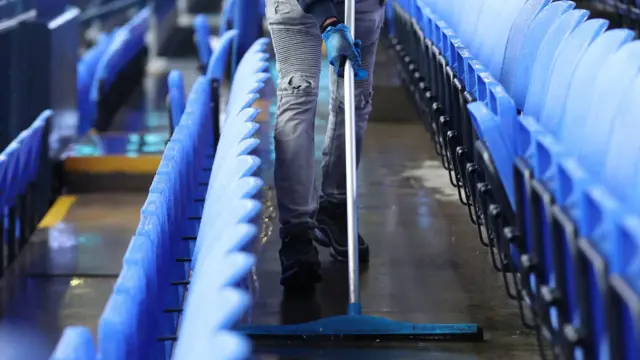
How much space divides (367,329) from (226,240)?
0.73 meters

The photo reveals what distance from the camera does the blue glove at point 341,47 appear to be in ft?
4.88

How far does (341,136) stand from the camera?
5.74 feet

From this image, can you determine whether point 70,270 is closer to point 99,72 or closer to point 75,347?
point 75,347

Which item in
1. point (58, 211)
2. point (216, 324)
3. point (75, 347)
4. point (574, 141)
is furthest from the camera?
point (58, 211)

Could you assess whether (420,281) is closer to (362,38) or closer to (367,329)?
(367,329)

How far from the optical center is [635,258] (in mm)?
750

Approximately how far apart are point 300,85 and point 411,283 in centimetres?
35

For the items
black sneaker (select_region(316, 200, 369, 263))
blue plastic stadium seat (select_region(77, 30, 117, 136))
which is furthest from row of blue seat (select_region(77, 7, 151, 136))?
black sneaker (select_region(316, 200, 369, 263))

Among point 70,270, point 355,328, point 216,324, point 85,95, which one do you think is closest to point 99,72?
point 85,95

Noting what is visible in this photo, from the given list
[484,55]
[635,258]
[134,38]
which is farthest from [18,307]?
[134,38]

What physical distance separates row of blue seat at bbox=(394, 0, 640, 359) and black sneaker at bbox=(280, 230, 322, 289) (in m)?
0.25

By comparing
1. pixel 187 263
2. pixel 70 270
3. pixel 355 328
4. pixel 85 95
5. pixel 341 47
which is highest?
pixel 341 47

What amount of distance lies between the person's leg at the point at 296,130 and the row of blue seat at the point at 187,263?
0.06 m

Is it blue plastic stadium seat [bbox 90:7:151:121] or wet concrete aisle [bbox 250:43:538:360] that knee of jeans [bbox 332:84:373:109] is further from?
blue plastic stadium seat [bbox 90:7:151:121]
